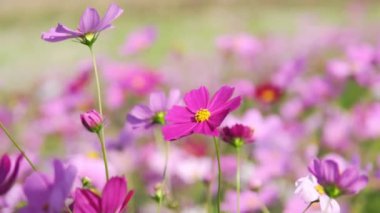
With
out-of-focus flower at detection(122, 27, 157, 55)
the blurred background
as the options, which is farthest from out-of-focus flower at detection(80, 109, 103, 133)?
the blurred background

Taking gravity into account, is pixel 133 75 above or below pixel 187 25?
below

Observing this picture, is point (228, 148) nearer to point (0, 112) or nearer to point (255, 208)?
point (0, 112)

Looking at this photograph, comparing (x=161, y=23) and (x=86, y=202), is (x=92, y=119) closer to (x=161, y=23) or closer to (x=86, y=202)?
(x=86, y=202)

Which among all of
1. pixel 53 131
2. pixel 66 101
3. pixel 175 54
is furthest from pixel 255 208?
pixel 175 54

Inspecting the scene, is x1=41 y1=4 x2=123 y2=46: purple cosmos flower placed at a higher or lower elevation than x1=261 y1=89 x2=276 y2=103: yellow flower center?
lower

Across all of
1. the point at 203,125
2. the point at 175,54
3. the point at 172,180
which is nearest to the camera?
the point at 203,125

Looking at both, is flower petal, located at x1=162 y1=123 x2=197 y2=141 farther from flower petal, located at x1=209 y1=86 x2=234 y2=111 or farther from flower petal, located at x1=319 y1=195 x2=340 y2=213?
flower petal, located at x1=319 y1=195 x2=340 y2=213

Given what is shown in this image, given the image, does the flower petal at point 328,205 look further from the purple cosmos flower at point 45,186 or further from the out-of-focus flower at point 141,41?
the out-of-focus flower at point 141,41
